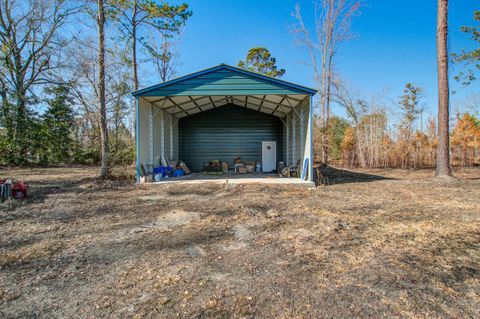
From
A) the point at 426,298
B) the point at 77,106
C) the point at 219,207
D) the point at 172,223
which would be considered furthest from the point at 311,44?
the point at 77,106

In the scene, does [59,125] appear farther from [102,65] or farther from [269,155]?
[269,155]

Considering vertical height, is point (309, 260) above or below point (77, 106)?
below

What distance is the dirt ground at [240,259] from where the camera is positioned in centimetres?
189

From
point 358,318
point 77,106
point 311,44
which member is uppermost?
point 311,44

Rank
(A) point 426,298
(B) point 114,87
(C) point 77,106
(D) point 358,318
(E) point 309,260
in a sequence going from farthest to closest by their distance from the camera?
(C) point 77,106 → (B) point 114,87 → (E) point 309,260 → (A) point 426,298 → (D) point 358,318

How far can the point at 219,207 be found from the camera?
505cm

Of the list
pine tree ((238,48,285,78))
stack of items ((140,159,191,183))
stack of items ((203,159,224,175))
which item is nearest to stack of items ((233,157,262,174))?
stack of items ((203,159,224,175))

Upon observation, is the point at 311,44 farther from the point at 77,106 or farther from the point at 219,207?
the point at 77,106

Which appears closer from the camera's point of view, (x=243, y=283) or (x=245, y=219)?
(x=243, y=283)

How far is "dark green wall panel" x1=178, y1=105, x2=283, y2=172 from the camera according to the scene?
12.8m

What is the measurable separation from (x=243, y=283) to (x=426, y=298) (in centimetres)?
143

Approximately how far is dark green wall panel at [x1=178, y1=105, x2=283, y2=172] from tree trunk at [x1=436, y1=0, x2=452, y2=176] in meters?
6.28

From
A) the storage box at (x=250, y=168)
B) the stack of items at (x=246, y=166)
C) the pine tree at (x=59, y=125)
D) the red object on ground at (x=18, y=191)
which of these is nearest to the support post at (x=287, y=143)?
the stack of items at (x=246, y=166)

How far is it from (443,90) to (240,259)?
31.5ft
